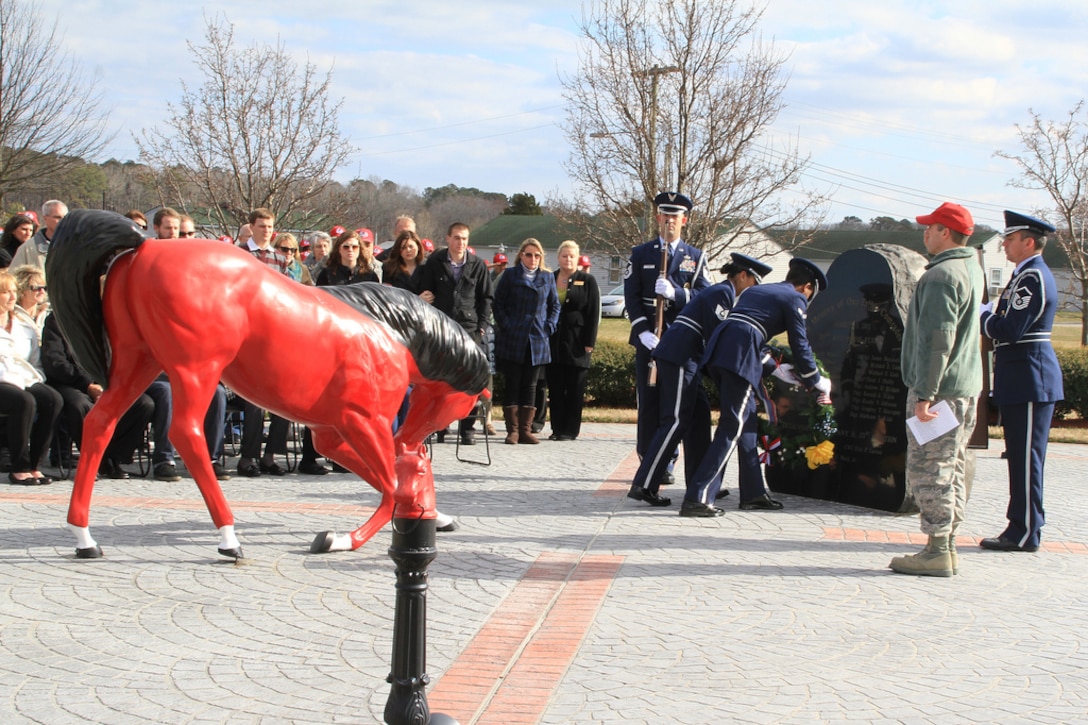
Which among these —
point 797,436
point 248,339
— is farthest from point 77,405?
point 797,436

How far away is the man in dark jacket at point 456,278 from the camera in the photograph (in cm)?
1042

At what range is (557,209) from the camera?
21984mm

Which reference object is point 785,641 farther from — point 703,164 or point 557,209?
point 557,209

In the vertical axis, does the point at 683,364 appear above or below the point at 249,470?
Answer: above

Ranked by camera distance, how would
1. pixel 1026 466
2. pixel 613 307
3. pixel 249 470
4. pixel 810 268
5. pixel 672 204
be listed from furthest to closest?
pixel 613 307 → pixel 249 470 → pixel 672 204 → pixel 810 268 → pixel 1026 466

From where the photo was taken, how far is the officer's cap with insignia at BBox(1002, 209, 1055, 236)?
6988mm

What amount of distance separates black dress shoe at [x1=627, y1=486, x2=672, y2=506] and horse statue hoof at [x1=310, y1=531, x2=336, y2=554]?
109 inches

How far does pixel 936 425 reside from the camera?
6.20 m

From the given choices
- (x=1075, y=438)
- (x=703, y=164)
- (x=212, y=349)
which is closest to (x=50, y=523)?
(x=212, y=349)

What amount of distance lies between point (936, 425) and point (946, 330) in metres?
0.56

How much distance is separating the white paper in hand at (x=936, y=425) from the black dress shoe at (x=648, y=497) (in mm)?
2406

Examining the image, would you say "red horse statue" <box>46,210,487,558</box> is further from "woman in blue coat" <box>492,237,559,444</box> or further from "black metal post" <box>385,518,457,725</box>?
"woman in blue coat" <box>492,237,559,444</box>

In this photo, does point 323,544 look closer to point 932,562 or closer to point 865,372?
point 932,562

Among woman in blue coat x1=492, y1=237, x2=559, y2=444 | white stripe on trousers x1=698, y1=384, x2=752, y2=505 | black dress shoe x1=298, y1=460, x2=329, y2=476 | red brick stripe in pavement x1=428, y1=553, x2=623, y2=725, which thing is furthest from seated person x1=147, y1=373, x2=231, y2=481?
white stripe on trousers x1=698, y1=384, x2=752, y2=505
